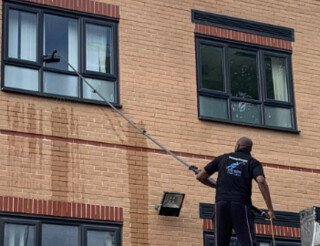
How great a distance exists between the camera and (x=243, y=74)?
17.3 m

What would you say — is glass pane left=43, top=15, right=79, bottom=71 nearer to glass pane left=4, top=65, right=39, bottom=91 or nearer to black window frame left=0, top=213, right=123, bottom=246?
glass pane left=4, top=65, right=39, bottom=91

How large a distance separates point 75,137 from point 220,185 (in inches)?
130

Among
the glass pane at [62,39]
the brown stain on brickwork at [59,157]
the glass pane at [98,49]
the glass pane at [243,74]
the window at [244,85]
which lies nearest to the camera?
the brown stain on brickwork at [59,157]

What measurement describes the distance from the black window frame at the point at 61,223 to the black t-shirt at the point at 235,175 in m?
2.57

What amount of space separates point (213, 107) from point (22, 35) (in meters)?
3.46

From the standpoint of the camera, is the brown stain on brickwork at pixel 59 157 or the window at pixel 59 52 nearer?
the brown stain on brickwork at pixel 59 157

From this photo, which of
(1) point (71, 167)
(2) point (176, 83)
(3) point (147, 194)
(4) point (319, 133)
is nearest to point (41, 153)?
(1) point (71, 167)

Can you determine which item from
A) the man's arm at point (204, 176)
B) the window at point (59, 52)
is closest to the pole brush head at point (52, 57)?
the window at point (59, 52)

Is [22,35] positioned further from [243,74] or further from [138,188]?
[243,74]

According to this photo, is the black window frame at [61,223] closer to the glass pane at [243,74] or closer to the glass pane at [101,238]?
the glass pane at [101,238]

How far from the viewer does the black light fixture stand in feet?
50.2

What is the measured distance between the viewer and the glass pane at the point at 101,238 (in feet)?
48.6

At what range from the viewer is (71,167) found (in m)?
15.0

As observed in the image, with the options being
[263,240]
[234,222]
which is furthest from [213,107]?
[234,222]
